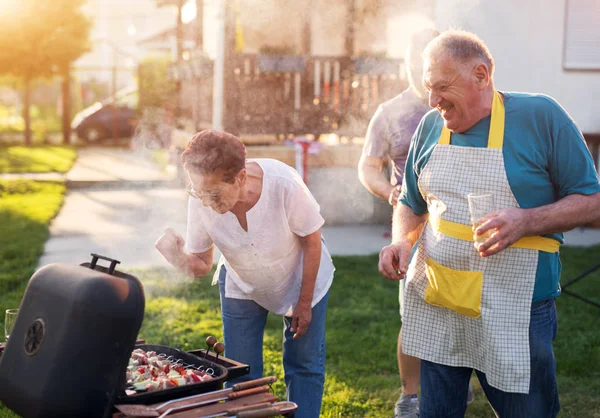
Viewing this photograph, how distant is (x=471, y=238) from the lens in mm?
2840

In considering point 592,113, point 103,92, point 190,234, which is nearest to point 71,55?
point 103,92

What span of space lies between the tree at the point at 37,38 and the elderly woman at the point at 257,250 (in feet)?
64.1

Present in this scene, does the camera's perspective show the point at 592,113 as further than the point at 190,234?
Yes

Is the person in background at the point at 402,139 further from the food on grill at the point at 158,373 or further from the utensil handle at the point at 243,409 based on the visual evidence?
the utensil handle at the point at 243,409

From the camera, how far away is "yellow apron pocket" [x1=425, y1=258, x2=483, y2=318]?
9.33 feet

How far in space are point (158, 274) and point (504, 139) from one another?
5412 mm

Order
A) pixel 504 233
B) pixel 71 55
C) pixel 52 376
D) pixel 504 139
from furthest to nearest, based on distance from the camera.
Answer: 1. pixel 71 55
2. pixel 504 139
3. pixel 504 233
4. pixel 52 376

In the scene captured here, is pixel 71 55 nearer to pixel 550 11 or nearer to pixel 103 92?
pixel 103 92

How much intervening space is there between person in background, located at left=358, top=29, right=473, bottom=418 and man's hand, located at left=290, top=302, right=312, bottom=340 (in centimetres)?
90

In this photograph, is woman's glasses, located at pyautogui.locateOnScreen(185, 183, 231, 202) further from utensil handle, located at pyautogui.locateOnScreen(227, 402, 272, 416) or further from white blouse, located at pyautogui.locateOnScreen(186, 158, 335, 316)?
utensil handle, located at pyautogui.locateOnScreen(227, 402, 272, 416)

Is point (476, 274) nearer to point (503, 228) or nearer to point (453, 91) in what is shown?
point (503, 228)

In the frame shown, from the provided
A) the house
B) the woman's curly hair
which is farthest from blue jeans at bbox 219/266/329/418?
the house

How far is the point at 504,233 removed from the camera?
2.60 meters

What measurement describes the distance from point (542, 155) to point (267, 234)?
1.18 meters
